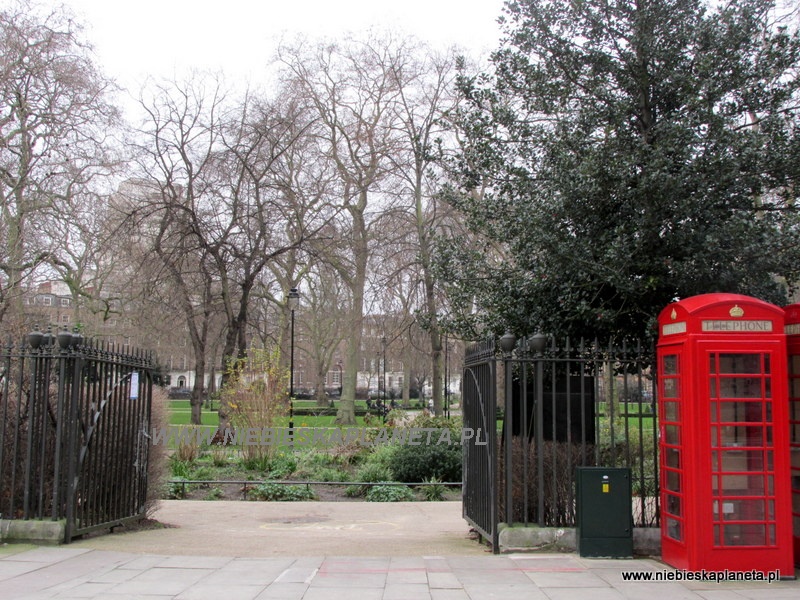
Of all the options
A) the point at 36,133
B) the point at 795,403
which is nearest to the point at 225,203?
the point at 36,133

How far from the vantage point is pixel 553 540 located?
824 centimetres

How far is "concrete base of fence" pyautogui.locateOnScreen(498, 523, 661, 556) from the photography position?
823 centimetres

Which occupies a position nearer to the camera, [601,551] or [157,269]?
[601,551]

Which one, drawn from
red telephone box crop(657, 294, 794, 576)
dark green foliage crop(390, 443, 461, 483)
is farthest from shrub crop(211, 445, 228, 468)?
red telephone box crop(657, 294, 794, 576)

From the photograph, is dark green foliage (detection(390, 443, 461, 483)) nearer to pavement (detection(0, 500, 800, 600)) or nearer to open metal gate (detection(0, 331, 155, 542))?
pavement (detection(0, 500, 800, 600))

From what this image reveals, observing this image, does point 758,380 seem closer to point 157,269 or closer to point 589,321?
point 589,321

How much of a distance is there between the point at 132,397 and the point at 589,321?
6259mm

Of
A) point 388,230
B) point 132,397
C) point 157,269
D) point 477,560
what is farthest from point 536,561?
point 388,230

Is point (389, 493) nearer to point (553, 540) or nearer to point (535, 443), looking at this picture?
point (535, 443)

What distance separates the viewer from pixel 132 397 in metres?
10.0

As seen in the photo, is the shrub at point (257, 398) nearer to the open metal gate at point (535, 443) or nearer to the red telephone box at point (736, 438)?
the open metal gate at point (535, 443)

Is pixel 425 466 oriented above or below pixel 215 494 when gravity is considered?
above

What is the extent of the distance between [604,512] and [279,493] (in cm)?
875

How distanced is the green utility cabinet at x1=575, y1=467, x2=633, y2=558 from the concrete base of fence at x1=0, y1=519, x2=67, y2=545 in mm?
6054
